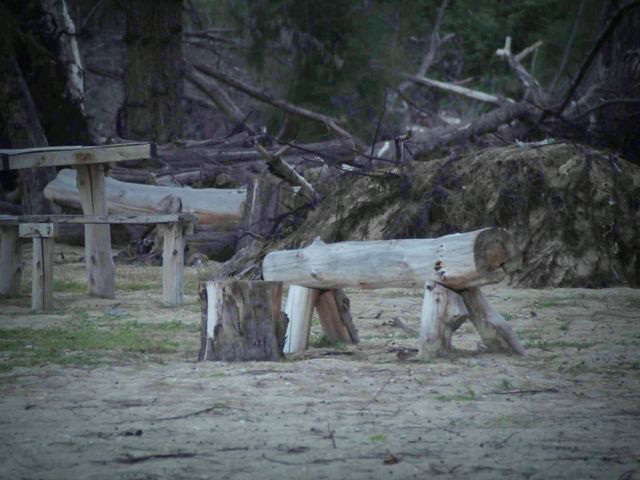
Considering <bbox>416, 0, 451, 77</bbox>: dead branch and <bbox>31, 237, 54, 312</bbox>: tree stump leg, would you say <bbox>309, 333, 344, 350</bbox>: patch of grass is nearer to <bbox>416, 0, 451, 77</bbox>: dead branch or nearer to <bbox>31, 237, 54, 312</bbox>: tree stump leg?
<bbox>31, 237, 54, 312</bbox>: tree stump leg

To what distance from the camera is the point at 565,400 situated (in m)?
5.62

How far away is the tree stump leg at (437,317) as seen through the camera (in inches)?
269

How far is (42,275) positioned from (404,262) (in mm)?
3920

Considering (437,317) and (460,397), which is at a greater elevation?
(437,317)

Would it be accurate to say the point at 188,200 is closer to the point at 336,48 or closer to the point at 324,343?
the point at 324,343

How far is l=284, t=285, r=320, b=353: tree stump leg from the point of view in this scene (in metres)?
7.47

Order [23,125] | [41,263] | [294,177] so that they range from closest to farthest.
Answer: [41,263] → [294,177] → [23,125]

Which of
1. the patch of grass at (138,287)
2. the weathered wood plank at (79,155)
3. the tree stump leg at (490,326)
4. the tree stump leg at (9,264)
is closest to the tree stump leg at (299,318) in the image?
the tree stump leg at (490,326)

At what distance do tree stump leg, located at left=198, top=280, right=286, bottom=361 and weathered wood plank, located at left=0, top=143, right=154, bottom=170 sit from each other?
3585 mm

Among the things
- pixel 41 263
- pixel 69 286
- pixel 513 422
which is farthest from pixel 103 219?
pixel 513 422

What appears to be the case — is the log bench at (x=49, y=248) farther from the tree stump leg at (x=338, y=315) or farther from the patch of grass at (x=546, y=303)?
the patch of grass at (x=546, y=303)

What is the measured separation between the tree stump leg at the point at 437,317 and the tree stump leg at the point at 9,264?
521 centimetres

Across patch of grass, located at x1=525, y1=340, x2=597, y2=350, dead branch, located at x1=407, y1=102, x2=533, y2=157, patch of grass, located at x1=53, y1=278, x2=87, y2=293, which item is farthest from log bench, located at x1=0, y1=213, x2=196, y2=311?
dead branch, located at x1=407, y1=102, x2=533, y2=157

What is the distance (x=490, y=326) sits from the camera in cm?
695
